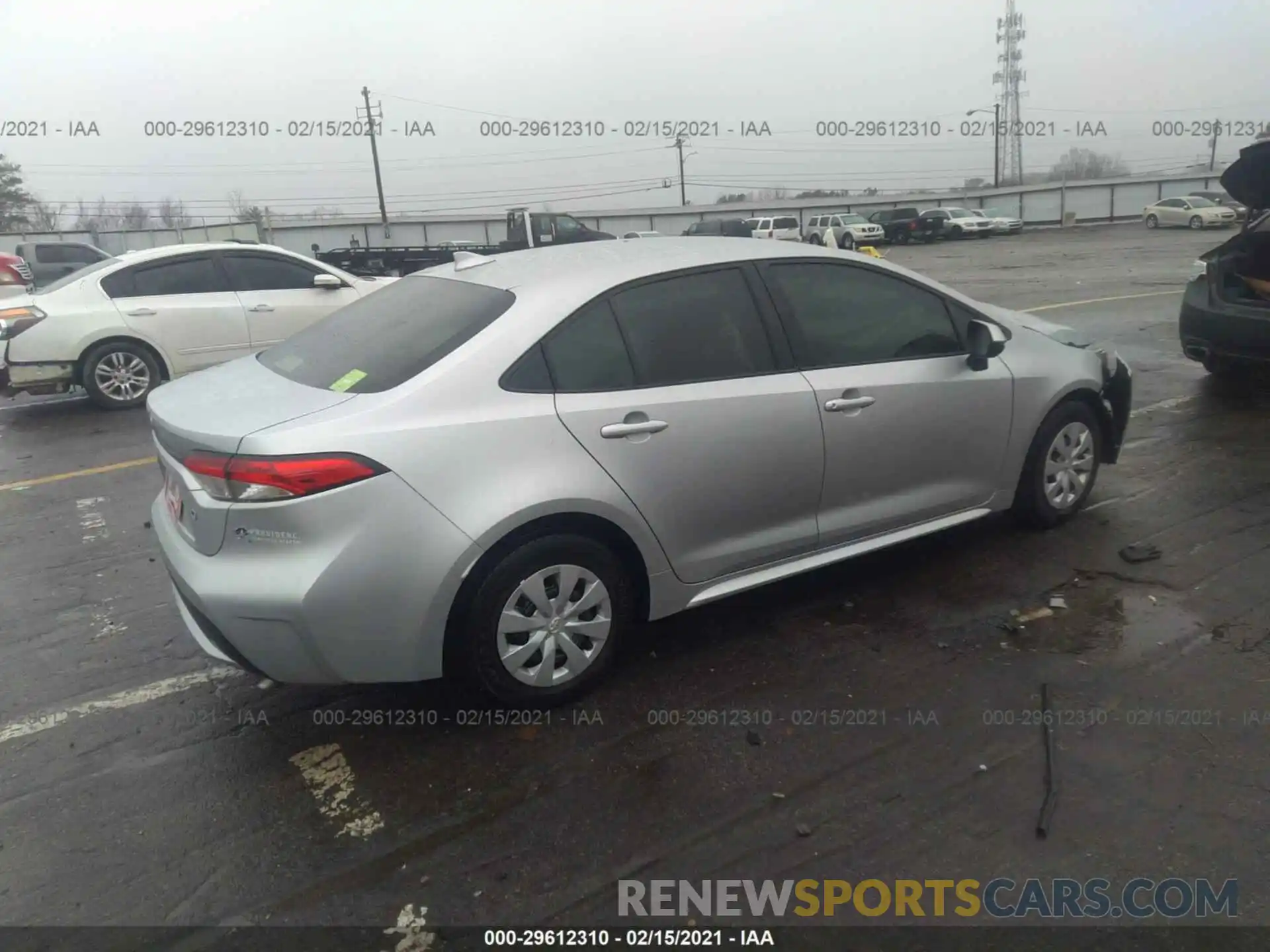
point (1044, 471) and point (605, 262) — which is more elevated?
point (605, 262)

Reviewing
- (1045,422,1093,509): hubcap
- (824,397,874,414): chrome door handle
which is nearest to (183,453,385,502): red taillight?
(824,397,874,414): chrome door handle

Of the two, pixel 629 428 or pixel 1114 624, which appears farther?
pixel 1114 624

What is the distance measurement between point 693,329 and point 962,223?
130ft

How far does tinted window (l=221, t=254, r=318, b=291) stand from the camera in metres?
9.23

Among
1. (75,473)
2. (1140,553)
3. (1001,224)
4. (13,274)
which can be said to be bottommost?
(1140,553)

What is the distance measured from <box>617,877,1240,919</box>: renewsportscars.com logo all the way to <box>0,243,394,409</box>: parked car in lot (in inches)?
271

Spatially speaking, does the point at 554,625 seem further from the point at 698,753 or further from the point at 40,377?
the point at 40,377

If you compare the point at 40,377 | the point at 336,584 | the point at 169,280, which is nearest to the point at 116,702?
the point at 336,584

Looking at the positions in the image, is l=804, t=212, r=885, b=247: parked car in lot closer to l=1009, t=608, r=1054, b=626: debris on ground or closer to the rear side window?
the rear side window

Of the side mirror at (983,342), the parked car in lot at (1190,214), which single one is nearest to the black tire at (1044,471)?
the side mirror at (983,342)

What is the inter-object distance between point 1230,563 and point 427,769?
12.4ft

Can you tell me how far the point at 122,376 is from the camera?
28.8 feet

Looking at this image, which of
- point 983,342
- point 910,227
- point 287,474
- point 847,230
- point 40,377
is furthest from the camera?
point 910,227

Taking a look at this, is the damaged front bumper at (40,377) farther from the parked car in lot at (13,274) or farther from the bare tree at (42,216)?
the bare tree at (42,216)
